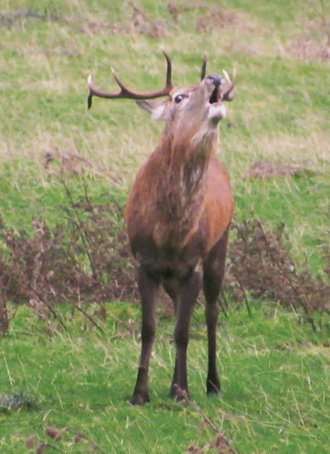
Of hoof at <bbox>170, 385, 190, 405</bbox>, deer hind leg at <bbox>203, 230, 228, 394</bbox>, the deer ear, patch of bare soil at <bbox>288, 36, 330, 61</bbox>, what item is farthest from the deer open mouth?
patch of bare soil at <bbox>288, 36, 330, 61</bbox>

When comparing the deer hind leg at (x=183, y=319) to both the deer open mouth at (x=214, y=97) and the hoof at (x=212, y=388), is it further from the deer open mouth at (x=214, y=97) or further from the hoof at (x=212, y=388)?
the deer open mouth at (x=214, y=97)

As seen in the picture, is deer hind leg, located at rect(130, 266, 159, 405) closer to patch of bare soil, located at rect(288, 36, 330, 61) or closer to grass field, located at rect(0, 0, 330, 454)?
grass field, located at rect(0, 0, 330, 454)

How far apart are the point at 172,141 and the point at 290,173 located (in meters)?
8.12

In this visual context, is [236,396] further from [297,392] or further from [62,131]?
[62,131]

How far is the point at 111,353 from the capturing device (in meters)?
10.3

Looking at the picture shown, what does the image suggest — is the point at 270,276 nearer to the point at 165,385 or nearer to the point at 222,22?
the point at 165,385

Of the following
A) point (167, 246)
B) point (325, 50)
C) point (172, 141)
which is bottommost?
point (325, 50)

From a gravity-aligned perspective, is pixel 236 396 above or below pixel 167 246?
below

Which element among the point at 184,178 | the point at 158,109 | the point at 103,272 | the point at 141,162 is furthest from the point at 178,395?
the point at 141,162

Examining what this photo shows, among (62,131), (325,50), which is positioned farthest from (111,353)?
(325,50)

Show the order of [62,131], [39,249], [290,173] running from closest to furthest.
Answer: [39,249]
[290,173]
[62,131]

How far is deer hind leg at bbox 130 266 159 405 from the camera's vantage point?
904 cm

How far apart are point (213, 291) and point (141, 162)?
7227 mm

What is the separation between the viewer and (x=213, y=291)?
9.84m
